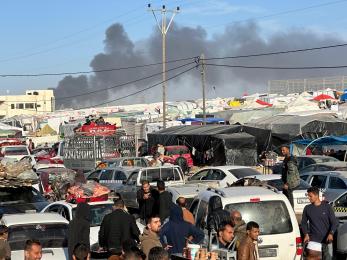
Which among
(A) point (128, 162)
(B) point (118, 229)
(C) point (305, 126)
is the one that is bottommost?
(A) point (128, 162)

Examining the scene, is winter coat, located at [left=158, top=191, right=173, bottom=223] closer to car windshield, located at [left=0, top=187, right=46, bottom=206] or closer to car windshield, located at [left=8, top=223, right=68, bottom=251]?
car windshield, located at [left=8, top=223, right=68, bottom=251]

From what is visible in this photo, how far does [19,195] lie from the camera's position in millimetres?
18109

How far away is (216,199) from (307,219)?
1.42 metres

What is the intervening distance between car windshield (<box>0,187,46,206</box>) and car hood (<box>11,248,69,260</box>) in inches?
264

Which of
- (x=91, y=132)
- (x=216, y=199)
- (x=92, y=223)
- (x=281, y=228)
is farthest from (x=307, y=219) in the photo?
(x=91, y=132)

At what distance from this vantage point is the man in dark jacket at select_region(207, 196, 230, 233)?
34.0ft

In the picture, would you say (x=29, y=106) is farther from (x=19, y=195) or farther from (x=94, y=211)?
(x=94, y=211)

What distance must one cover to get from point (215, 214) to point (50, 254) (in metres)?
2.51

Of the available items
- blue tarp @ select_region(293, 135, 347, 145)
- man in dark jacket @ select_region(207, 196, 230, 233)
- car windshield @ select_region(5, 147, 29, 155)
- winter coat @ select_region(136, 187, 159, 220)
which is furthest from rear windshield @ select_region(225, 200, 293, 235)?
car windshield @ select_region(5, 147, 29, 155)

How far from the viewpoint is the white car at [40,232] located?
1107 cm

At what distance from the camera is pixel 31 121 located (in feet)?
281

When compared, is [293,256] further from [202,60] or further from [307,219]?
[202,60]

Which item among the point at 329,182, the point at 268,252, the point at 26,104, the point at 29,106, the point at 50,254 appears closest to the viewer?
the point at 50,254

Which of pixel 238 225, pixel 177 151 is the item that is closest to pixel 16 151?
pixel 177 151
